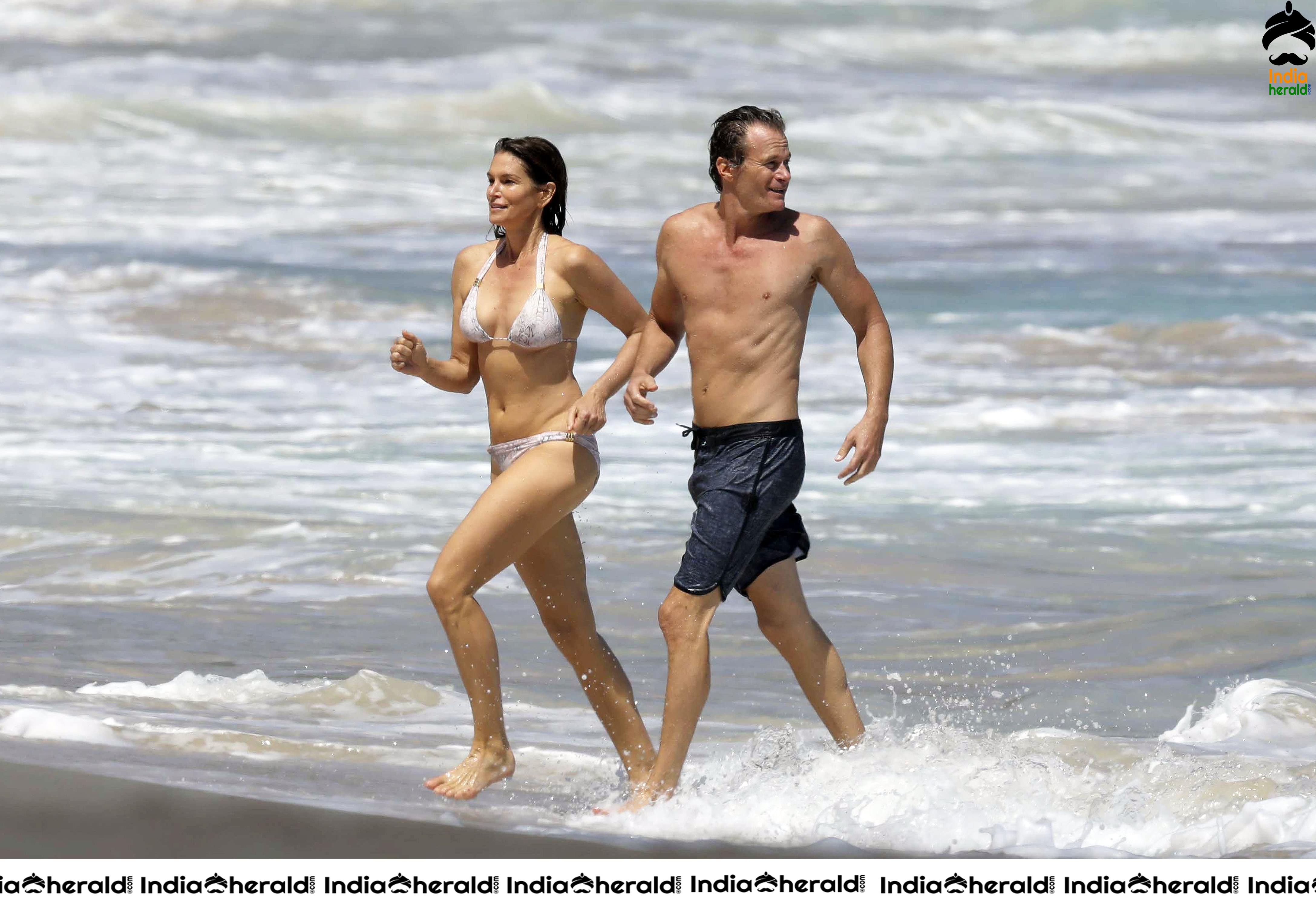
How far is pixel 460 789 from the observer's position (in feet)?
15.9

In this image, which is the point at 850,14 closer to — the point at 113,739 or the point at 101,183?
the point at 101,183

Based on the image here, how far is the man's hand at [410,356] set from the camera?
4.92 metres

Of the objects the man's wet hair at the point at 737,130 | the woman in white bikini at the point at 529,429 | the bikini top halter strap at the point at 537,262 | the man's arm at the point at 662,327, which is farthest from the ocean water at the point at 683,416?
the man's wet hair at the point at 737,130

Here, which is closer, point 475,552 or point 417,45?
point 475,552

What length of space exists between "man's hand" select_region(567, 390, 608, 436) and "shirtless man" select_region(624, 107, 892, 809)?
0.46ft

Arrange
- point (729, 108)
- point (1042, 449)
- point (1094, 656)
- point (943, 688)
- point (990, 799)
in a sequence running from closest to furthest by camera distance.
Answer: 1. point (990, 799)
2. point (943, 688)
3. point (1094, 656)
4. point (1042, 449)
5. point (729, 108)

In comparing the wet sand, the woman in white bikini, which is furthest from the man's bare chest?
the wet sand

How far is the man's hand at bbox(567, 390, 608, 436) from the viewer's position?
4820 mm

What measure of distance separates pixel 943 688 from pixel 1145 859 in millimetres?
2611

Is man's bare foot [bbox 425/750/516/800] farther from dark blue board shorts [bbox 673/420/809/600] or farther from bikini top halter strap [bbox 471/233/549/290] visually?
bikini top halter strap [bbox 471/233/549/290]

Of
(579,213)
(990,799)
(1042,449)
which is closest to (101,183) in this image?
(579,213)

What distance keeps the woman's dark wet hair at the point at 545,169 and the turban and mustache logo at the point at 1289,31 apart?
105 ft

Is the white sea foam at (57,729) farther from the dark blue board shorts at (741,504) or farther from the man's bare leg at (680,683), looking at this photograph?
the dark blue board shorts at (741,504)

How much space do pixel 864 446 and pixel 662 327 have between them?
0.72 m
